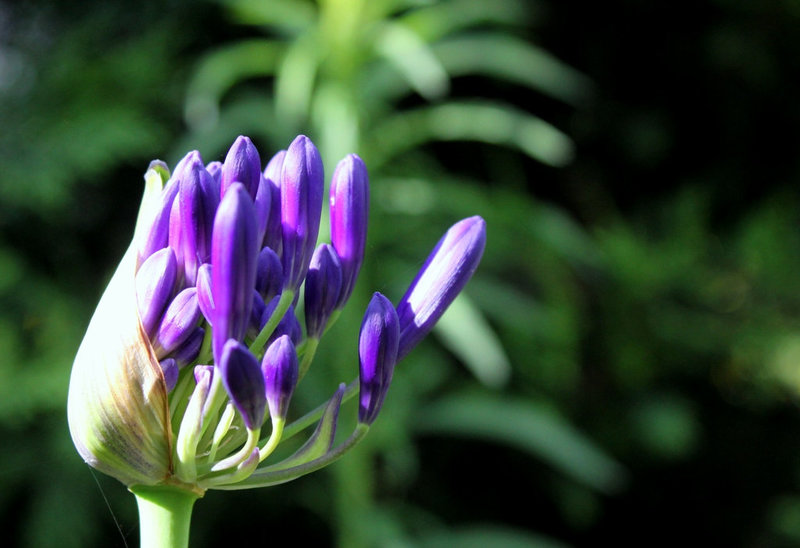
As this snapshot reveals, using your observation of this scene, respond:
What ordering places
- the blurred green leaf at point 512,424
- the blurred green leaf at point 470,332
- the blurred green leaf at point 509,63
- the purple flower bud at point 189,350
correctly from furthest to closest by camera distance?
the blurred green leaf at point 509,63 < the blurred green leaf at point 512,424 < the blurred green leaf at point 470,332 < the purple flower bud at point 189,350

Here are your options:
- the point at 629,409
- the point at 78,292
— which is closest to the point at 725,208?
the point at 629,409

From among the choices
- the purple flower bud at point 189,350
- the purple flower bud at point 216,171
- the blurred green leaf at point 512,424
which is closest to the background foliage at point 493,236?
the blurred green leaf at point 512,424

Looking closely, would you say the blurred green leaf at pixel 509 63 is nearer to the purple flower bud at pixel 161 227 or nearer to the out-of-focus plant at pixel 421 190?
the out-of-focus plant at pixel 421 190

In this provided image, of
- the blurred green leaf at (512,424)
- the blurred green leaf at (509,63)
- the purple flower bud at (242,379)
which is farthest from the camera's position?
the blurred green leaf at (509,63)

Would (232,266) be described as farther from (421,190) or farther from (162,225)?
(421,190)

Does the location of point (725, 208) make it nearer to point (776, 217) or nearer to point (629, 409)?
point (776, 217)

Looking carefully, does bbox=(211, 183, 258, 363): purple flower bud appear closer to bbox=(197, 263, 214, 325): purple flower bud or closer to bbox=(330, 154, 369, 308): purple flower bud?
bbox=(197, 263, 214, 325): purple flower bud

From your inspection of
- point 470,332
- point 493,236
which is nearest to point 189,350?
point 470,332
